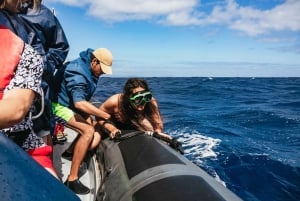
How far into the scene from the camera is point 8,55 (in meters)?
1.45

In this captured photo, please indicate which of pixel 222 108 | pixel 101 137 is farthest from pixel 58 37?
pixel 222 108

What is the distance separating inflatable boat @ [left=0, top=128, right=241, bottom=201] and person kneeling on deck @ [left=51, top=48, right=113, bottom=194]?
0.24 metres

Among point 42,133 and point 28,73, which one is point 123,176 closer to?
point 42,133

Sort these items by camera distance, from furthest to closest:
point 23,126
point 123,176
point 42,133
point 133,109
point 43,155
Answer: point 133,109
point 123,176
point 42,133
point 43,155
point 23,126

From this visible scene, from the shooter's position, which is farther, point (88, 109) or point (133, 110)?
point (133, 110)

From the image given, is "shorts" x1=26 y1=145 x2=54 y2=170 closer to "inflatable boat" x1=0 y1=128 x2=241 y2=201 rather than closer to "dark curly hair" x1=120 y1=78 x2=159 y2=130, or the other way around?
"inflatable boat" x1=0 y1=128 x2=241 y2=201

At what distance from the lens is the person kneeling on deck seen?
12.9 feet

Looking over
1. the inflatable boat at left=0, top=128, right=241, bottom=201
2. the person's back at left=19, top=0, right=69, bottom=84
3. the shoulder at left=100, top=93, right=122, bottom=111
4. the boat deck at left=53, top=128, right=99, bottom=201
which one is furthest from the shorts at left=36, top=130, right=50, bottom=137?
the shoulder at left=100, top=93, right=122, bottom=111

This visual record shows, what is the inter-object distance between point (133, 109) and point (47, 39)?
1.80m

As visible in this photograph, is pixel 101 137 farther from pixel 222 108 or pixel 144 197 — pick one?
pixel 222 108

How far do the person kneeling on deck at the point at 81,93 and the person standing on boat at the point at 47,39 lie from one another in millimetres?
1025

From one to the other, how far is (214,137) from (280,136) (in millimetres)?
1831

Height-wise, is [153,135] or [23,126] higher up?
→ [23,126]

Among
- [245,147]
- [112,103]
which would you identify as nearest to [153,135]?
[112,103]
